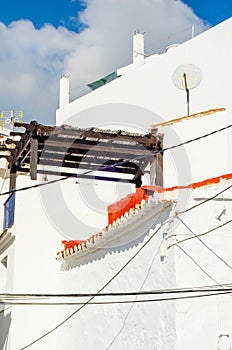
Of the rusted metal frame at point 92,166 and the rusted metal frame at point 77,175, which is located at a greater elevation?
the rusted metal frame at point 92,166

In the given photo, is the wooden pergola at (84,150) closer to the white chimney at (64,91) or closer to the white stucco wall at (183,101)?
the white stucco wall at (183,101)

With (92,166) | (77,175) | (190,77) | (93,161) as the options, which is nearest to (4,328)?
(77,175)

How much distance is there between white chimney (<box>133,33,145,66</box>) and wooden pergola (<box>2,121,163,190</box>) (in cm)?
774

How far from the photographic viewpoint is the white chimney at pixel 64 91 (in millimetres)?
23714

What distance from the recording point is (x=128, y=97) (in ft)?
61.9

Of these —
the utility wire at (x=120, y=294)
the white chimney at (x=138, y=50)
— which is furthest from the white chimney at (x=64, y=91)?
the utility wire at (x=120, y=294)

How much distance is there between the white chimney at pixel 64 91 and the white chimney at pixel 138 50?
4.26m

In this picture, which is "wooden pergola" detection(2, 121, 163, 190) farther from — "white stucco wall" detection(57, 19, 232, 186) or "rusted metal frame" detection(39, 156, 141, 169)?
"white stucco wall" detection(57, 19, 232, 186)

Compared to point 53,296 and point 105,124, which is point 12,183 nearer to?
point 53,296

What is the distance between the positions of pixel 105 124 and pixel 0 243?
6.37m

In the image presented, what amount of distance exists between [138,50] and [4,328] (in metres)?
11.3

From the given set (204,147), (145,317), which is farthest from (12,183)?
(145,317)

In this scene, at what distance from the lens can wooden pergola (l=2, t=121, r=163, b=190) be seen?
11148 millimetres

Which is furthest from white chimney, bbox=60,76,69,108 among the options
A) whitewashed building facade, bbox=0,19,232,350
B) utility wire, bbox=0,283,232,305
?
utility wire, bbox=0,283,232,305
